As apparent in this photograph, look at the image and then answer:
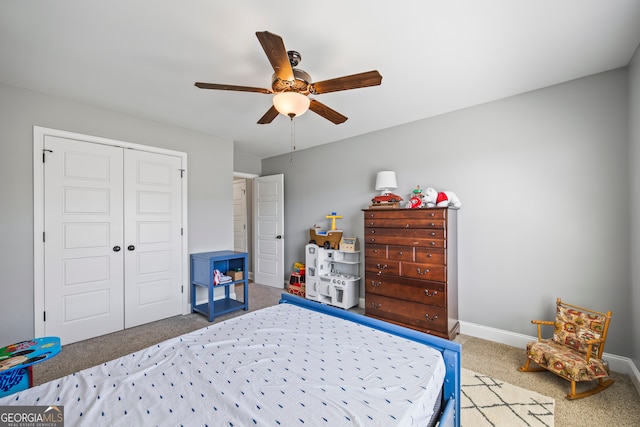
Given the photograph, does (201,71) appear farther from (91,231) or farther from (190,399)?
(190,399)

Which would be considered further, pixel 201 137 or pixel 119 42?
pixel 201 137

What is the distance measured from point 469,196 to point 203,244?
12.1ft

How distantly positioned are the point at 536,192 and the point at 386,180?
1591mm

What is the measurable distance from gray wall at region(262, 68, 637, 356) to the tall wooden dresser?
34 centimetres

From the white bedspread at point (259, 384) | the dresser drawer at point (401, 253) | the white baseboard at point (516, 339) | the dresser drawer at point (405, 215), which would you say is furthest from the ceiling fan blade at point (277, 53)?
the white baseboard at point (516, 339)

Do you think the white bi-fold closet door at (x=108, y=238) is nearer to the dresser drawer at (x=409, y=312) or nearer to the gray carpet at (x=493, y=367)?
the gray carpet at (x=493, y=367)

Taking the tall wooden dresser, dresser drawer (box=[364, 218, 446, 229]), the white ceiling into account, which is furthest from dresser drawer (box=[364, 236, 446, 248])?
the white ceiling

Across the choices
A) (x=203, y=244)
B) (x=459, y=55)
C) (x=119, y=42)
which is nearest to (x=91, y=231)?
(x=203, y=244)

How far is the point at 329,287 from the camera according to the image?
4.21 meters

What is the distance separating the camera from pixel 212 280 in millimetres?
3621

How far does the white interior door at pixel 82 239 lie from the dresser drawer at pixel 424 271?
3.41 meters

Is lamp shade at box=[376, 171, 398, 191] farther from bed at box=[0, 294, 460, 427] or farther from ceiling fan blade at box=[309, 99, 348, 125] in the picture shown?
bed at box=[0, 294, 460, 427]

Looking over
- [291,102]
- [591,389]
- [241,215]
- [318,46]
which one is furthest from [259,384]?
[241,215]

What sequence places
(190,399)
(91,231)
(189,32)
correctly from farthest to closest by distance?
(91,231) < (189,32) < (190,399)
